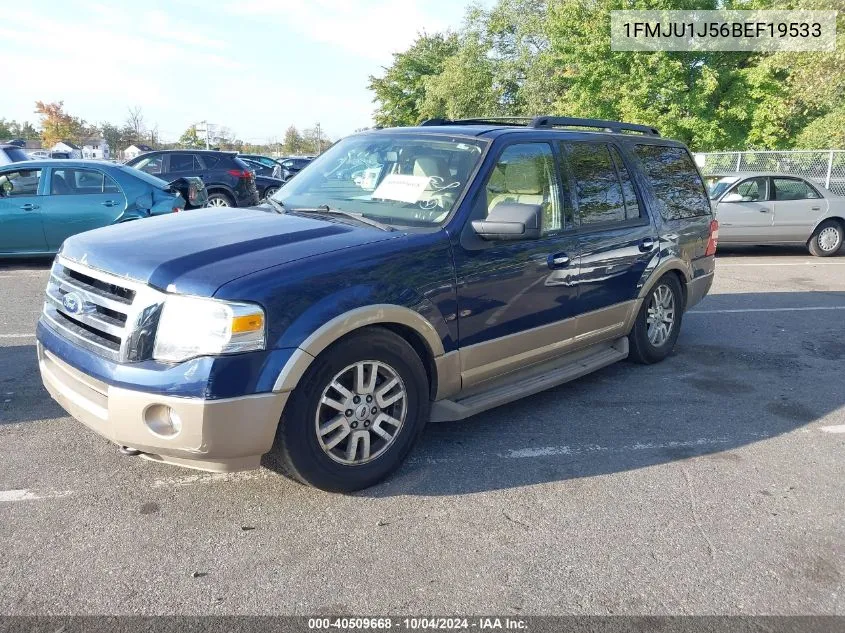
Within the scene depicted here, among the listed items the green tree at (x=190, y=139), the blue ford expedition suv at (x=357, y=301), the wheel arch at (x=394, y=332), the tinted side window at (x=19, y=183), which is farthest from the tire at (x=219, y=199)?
the green tree at (x=190, y=139)

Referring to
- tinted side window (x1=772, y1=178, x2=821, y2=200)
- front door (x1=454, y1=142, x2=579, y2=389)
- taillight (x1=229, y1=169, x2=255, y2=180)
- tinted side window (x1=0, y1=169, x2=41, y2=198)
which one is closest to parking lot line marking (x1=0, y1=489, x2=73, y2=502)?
front door (x1=454, y1=142, x2=579, y2=389)

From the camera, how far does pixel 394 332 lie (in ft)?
11.4

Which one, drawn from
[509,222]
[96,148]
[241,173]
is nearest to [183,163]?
[241,173]

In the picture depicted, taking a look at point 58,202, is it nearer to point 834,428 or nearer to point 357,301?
point 357,301

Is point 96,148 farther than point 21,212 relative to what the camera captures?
Yes

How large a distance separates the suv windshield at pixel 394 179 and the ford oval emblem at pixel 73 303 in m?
1.41

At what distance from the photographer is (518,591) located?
271cm

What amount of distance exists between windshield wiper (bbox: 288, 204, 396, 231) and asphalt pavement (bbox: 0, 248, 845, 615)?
4.34ft

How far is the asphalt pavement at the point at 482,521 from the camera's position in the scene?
267 centimetres

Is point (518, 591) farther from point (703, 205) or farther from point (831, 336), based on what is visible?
point (831, 336)

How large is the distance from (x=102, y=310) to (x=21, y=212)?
7.35 metres

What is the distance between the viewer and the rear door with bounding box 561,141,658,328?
15.1 ft

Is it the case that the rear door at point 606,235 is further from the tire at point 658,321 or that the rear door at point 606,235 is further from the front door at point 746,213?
the front door at point 746,213

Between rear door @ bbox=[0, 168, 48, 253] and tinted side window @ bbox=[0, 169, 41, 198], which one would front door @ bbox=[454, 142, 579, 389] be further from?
tinted side window @ bbox=[0, 169, 41, 198]
